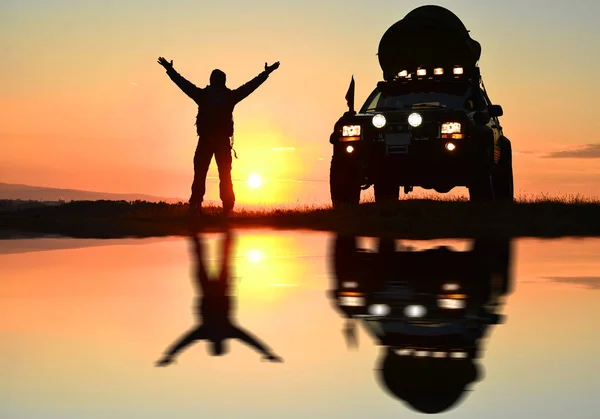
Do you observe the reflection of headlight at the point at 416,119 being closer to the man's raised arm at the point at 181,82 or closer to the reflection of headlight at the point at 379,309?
the man's raised arm at the point at 181,82

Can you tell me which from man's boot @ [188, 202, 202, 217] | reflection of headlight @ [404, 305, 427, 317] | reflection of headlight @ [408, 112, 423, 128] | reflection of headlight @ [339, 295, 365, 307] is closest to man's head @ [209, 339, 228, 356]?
reflection of headlight @ [404, 305, 427, 317]

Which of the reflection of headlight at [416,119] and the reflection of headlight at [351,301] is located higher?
the reflection of headlight at [416,119]

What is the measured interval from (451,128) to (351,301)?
10171 millimetres

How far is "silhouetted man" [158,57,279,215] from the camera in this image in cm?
1800

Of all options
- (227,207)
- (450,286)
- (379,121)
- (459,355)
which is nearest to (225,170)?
(227,207)

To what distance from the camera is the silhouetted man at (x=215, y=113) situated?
59.1 ft

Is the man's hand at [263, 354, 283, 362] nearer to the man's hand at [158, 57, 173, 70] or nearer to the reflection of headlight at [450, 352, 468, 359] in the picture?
the reflection of headlight at [450, 352, 468, 359]

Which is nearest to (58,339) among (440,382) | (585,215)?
(440,382)

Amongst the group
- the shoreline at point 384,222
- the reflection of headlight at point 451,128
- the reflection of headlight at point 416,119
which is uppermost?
the reflection of headlight at point 416,119

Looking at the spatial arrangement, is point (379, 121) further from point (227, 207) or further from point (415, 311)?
point (415, 311)

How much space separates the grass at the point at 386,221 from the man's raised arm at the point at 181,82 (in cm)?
209

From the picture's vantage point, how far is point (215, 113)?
1798 cm

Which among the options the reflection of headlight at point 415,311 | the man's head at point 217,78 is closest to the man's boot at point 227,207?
the man's head at point 217,78

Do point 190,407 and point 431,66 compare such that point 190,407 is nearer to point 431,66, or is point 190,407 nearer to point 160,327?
point 160,327
